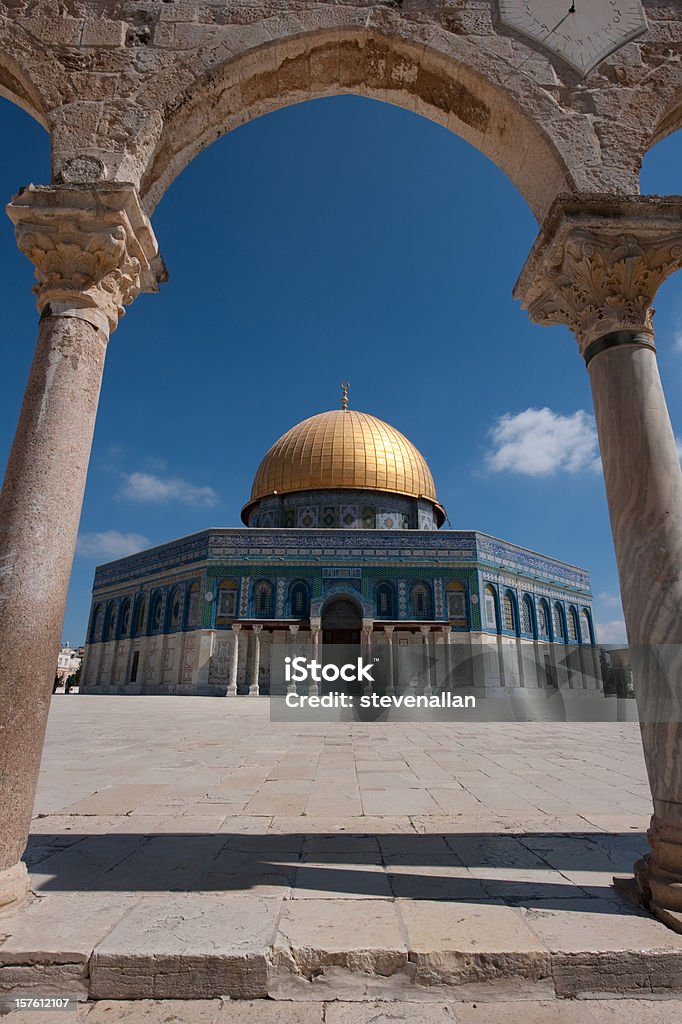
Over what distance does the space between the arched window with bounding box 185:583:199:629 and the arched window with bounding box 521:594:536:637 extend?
14328 millimetres

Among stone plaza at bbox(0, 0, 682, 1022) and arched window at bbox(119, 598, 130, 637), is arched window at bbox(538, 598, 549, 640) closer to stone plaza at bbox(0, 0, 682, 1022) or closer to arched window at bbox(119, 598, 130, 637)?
arched window at bbox(119, 598, 130, 637)

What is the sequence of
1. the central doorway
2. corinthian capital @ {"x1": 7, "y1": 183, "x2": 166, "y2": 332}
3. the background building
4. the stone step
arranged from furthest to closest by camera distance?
the central doorway, the background building, corinthian capital @ {"x1": 7, "y1": 183, "x2": 166, "y2": 332}, the stone step

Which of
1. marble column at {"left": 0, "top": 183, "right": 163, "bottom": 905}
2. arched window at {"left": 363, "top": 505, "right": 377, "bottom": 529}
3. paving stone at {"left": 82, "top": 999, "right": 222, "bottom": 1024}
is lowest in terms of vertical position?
paving stone at {"left": 82, "top": 999, "right": 222, "bottom": 1024}

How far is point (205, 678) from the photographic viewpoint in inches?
912

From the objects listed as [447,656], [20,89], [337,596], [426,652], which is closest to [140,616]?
[337,596]

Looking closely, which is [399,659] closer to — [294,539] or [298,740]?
[294,539]

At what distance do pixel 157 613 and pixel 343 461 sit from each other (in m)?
11.1

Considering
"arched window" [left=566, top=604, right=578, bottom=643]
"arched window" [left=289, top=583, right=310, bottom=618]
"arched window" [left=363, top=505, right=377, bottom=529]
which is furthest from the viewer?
"arched window" [left=566, top=604, right=578, bottom=643]

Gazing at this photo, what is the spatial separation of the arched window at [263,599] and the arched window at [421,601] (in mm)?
5915

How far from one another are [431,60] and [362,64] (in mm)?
447

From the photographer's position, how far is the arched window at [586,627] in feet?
95.9

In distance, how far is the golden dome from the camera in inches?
1101

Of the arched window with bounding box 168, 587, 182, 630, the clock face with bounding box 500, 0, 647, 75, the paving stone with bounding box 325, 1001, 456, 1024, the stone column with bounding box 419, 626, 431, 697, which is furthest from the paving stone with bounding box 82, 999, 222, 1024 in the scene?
the arched window with bounding box 168, 587, 182, 630

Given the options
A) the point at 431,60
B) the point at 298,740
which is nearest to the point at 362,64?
the point at 431,60
